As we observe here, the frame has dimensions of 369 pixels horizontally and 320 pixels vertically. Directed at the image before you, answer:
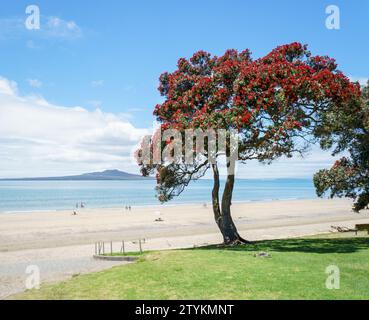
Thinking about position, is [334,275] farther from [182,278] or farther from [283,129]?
[283,129]

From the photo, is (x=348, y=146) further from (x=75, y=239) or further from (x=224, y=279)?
(x=75, y=239)

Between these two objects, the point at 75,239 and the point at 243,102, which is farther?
the point at 75,239

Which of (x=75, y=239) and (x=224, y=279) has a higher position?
(x=224, y=279)

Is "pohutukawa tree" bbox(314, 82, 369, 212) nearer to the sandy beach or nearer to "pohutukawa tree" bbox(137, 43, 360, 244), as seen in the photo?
"pohutukawa tree" bbox(137, 43, 360, 244)

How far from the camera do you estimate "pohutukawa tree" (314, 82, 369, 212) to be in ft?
70.3

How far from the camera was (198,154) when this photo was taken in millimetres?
21812

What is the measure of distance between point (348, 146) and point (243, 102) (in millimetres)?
8358

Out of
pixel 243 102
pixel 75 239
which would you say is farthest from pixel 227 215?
pixel 75 239

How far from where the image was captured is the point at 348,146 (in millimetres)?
23094

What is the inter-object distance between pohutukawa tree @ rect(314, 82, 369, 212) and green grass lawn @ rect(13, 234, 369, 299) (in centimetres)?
637

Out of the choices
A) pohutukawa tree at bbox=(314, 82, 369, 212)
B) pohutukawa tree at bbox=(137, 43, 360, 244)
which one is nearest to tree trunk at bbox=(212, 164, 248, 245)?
pohutukawa tree at bbox=(137, 43, 360, 244)

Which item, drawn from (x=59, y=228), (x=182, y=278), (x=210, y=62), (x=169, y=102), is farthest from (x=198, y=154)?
(x=59, y=228)

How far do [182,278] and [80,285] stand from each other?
12.6 feet
